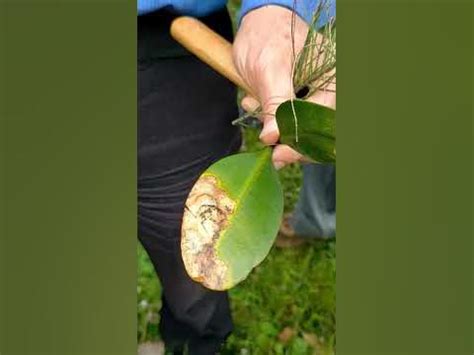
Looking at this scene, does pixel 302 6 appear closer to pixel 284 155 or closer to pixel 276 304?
pixel 284 155

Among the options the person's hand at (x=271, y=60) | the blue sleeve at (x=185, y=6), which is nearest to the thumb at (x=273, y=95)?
the person's hand at (x=271, y=60)

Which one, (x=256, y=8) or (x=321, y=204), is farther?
(x=321, y=204)

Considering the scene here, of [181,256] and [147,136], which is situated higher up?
[147,136]

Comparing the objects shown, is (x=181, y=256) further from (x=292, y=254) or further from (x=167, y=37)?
(x=167, y=37)

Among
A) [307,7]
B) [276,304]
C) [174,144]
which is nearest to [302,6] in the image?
[307,7]

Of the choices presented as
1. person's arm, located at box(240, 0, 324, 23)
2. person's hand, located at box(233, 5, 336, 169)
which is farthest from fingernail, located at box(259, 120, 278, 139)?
person's arm, located at box(240, 0, 324, 23)

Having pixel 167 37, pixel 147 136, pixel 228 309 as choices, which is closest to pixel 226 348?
pixel 228 309

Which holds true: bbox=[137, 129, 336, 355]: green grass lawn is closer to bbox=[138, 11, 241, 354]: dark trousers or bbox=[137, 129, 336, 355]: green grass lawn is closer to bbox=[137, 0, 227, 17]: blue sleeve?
bbox=[138, 11, 241, 354]: dark trousers
